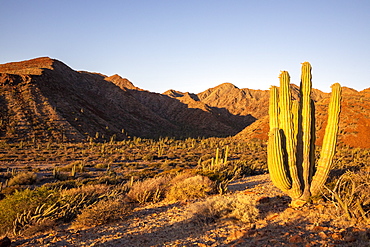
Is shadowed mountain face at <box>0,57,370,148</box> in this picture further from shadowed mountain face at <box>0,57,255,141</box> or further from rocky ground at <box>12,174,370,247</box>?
rocky ground at <box>12,174,370,247</box>

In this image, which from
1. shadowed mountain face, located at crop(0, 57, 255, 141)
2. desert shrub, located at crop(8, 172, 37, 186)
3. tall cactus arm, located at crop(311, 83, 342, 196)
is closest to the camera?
tall cactus arm, located at crop(311, 83, 342, 196)

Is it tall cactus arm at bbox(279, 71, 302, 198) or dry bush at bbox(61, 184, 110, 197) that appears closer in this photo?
tall cactus arm at bbox(279, 71, 302, 198)

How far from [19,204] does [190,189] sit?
527cm

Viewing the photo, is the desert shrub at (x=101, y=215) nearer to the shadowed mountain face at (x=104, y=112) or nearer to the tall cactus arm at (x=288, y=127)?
the tall cactus arm at (x=288, y=127)

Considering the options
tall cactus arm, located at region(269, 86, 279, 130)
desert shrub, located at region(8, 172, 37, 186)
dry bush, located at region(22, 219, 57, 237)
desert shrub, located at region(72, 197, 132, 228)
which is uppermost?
tall cactus arm, located at region(269, 86, 279, 130)

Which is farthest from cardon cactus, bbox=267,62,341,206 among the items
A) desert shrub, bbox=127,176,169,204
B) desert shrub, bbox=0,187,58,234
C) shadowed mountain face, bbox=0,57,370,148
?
shadowed mountain face, bbox=0,57,370,148

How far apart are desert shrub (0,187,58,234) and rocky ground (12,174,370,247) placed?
34.5 inches

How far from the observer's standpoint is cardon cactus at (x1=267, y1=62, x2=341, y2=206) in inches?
279

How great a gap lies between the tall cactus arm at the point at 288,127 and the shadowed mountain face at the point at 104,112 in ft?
106

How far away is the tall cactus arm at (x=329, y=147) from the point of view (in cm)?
705

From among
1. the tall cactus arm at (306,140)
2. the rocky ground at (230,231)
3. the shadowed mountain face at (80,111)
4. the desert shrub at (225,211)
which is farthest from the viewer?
the shadowed mountain face at (80,111)

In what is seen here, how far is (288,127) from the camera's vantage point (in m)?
7.29

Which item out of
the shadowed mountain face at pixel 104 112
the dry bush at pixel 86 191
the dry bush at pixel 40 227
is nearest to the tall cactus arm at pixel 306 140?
the dry bush at pixel 40 227

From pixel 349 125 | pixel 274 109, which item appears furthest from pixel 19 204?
pixel 349 125
